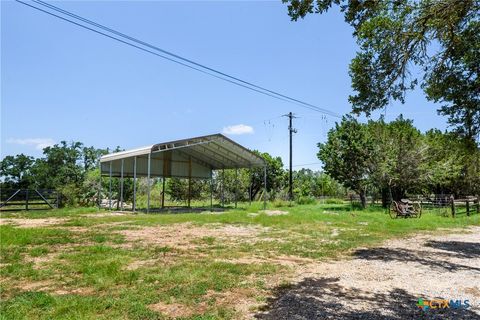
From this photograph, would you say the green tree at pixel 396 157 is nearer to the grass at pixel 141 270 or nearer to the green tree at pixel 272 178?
the grass at pixel 141 270

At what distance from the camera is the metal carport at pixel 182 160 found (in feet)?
66.4

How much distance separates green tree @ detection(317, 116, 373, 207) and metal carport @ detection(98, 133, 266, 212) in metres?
5.97

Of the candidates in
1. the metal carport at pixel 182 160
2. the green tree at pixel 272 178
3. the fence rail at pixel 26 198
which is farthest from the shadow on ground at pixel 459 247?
the green tree at pixel 272 178

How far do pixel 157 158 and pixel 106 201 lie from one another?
6.49 m

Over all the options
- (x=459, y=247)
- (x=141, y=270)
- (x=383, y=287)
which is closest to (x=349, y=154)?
(x=459, y=247)

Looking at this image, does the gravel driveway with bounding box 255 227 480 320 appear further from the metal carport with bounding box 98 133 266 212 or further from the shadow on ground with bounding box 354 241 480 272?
the metal carport with bounding box 98 133 266 212

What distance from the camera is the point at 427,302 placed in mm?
4523

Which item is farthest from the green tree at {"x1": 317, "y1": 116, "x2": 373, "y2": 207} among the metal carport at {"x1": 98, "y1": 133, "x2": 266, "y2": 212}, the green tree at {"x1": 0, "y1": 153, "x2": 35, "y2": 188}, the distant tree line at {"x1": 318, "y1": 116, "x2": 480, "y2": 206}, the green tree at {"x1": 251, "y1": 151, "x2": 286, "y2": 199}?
the green tree at {"x1": 0, "y1": 153, "x2": 35, "y2": 188}

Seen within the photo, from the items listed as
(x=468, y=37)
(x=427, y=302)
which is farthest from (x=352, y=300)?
(x=468, y=37)

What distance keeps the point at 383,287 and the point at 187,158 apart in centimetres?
2277

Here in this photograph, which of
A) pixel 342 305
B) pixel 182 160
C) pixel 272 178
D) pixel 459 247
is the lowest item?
pixel 459 247

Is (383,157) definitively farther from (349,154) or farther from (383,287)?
(383,287)

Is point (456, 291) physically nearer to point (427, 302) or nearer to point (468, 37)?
point (427, 302)

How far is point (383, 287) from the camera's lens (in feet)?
17.2
